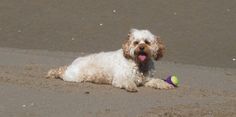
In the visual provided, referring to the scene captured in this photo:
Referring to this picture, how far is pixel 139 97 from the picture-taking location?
10.6m

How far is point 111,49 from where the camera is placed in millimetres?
17312

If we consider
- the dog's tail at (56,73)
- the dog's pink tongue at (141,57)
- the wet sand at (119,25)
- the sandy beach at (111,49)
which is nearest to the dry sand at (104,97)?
the sandy beach at (111,49)

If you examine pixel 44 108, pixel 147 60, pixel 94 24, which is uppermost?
pixel 94 24

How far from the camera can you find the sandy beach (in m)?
9.59

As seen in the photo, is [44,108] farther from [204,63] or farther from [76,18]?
→ [76,18]

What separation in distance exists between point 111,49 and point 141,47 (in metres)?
6.14

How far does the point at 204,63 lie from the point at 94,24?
477 cm

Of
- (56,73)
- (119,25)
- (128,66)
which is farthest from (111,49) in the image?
(128,66)

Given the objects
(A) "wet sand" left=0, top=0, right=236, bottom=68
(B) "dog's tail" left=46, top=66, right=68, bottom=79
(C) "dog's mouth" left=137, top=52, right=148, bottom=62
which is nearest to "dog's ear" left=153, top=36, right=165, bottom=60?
(C) "dog's mouth" left=137, top=52, right=148, bottom=62

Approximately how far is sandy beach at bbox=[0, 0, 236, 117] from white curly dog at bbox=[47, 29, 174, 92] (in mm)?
A: 226

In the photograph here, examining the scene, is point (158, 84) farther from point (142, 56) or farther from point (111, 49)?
point (111, 49)

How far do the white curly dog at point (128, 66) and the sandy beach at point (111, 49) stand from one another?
23 centimetres

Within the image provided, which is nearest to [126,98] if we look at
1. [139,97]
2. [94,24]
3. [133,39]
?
[139,97]

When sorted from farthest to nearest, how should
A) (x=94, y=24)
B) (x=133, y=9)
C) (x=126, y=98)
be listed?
(x=133, y=9) → (x=94, y=24) → (x=126, y=98)
